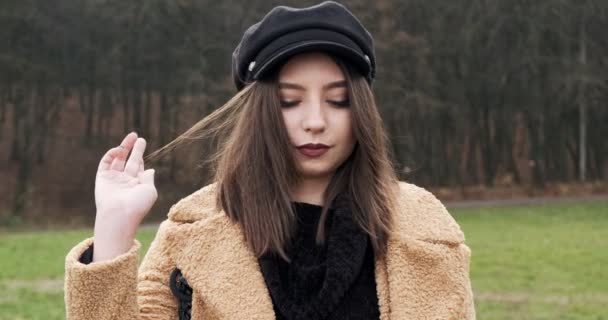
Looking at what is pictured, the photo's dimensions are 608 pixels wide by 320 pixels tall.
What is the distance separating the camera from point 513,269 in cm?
1088

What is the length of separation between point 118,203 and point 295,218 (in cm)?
38

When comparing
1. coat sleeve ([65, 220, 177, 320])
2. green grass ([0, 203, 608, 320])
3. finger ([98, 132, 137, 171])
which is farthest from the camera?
green grass ([0, 203, 608, 320])

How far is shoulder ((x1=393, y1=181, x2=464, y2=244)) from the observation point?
2.06 metres

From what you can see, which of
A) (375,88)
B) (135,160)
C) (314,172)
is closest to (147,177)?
(135,160)

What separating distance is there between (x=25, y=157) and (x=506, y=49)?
1124cm

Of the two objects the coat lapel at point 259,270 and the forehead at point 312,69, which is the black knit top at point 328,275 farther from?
the forehead at point 312,69

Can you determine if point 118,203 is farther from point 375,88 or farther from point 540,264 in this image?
point 375,88

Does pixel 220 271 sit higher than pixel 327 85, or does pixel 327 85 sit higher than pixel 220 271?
pixel 327 85

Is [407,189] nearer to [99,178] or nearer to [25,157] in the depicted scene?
[99,178]

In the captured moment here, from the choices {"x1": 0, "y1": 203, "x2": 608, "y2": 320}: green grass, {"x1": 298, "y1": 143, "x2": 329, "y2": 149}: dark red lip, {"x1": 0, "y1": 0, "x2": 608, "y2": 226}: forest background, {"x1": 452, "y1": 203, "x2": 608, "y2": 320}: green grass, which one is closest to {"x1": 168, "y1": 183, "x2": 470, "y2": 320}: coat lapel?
{"x1": 298, "y1": 143, "x2": 329, "y2": 149}: dark red lip

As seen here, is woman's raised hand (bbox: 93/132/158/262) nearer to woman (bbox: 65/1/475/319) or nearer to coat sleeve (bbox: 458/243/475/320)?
woman (bbox: 65/1/475/319)

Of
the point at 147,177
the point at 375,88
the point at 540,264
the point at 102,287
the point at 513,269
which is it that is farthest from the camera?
the point at 375,88

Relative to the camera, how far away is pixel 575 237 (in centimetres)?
1482

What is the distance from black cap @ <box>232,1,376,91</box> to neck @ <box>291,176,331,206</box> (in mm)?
247
